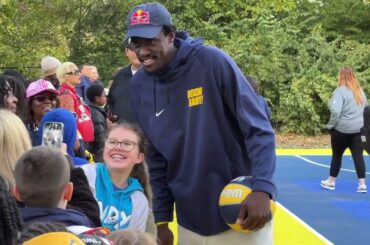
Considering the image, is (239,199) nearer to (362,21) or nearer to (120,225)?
(120,225)

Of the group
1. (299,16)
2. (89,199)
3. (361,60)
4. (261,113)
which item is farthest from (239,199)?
(299,16)

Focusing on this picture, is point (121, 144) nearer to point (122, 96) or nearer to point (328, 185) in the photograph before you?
point (122, 96)

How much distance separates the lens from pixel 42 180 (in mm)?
2732

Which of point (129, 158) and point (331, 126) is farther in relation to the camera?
point (331, 126)

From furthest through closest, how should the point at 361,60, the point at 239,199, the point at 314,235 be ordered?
1. the point at 361,60
2. the point at 314,235
3. the point at 239,199

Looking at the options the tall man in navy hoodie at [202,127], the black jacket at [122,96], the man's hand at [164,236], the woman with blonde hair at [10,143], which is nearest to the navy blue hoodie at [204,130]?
the tall man in navy hoodie at [202,127]

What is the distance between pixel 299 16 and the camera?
23906 mm

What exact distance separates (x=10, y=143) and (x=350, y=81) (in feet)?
26.3

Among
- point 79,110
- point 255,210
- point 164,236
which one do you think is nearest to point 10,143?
point 164,236

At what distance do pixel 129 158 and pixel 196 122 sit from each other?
0.74 meters

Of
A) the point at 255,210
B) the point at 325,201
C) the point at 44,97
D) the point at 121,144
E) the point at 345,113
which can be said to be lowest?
the point at 325,201

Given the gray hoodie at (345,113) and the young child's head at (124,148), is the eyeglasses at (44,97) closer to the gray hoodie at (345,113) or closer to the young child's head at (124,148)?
the young child's head at (124,148)

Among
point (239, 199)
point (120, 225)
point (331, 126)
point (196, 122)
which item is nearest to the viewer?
point (239, 199)

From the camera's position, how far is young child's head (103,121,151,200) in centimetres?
406
